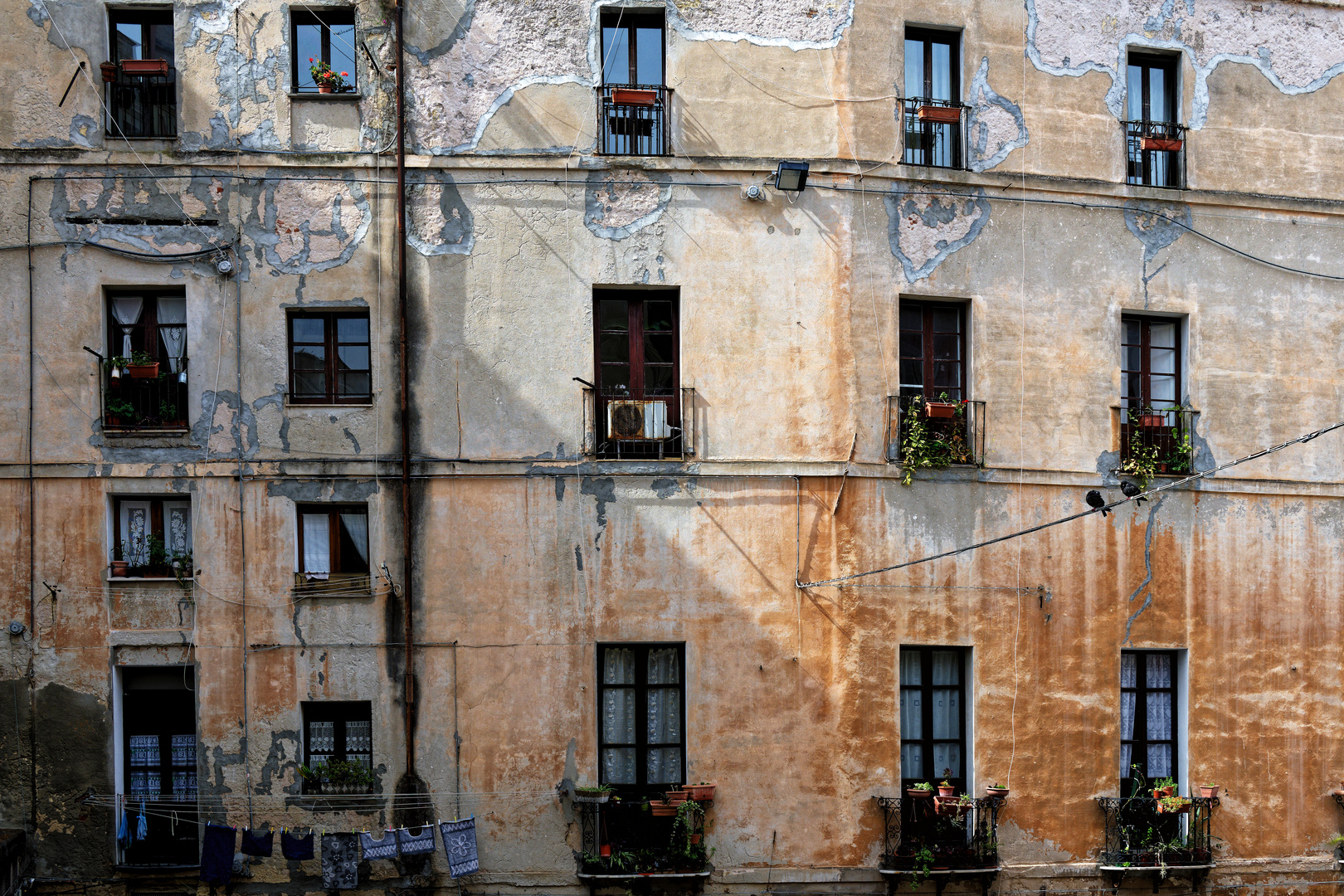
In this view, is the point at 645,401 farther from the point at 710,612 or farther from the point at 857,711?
the point at 857,711

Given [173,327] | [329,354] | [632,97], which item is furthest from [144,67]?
[632,97]

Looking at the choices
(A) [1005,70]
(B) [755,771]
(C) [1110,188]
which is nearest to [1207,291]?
(C) [1110,188]

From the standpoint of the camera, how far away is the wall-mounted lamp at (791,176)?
14272 millimetres

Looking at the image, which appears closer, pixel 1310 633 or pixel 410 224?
pixel 410 224

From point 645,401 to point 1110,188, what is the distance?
6732 millimetres

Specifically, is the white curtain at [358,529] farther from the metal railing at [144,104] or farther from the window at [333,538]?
the metal railing at [144,104]

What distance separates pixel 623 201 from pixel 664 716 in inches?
255

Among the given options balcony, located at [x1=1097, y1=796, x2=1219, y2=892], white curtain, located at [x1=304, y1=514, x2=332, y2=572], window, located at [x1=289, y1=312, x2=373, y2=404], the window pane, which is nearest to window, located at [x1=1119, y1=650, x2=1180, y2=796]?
balcony, located at [x1=1097, y1=796, x2=1219, y2=892]

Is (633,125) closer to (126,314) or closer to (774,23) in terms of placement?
(774,23)

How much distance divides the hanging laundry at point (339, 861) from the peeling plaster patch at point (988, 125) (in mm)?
11426

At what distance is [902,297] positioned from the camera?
14922 millimetres

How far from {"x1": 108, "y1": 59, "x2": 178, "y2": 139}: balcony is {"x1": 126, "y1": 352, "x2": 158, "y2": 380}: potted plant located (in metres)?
2.80

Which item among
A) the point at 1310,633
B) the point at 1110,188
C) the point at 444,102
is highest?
the point at 444,102

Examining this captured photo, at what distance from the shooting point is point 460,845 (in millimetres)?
13805
